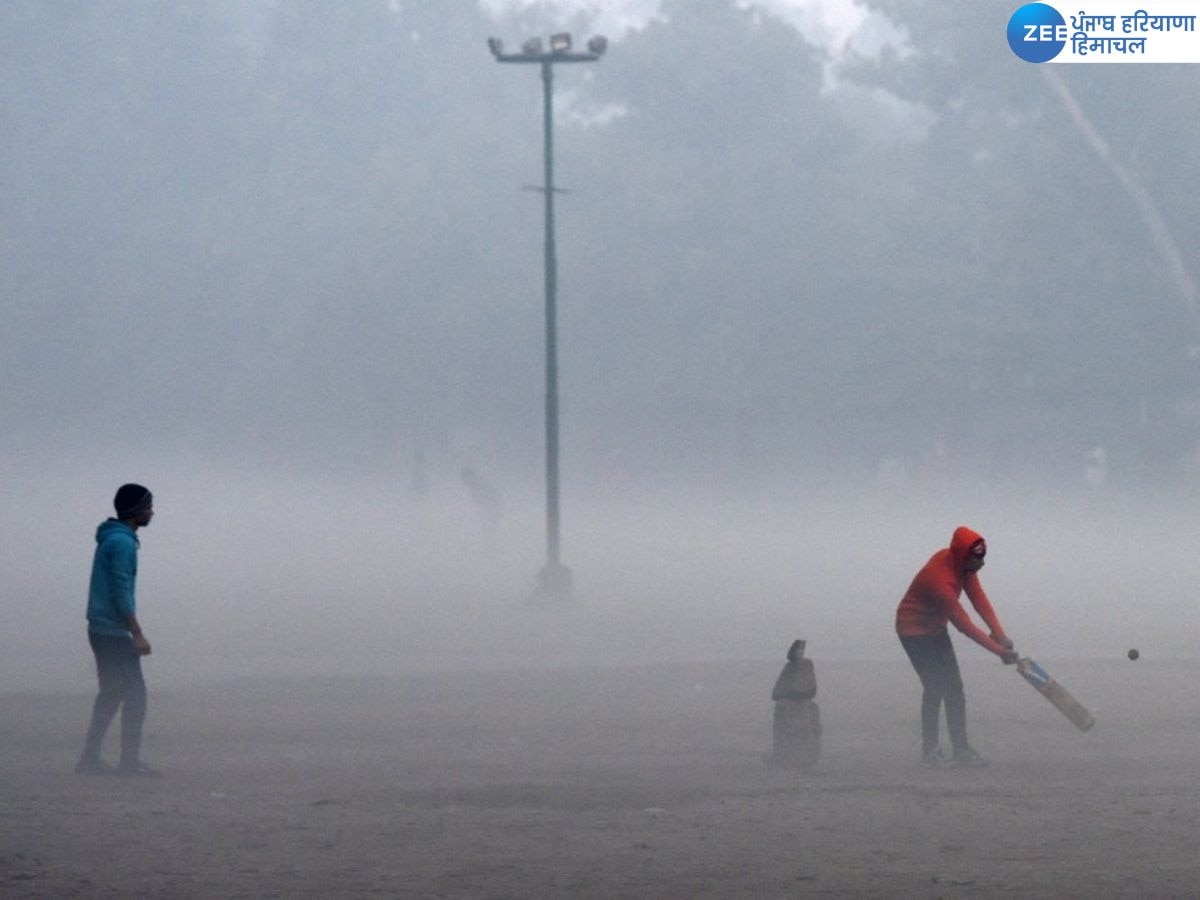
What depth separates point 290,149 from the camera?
71.7 metres

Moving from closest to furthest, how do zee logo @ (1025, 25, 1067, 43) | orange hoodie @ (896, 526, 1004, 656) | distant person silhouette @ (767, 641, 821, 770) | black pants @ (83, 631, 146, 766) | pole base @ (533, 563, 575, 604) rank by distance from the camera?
black pants @ (83, 631, 146, 766)
orange hoodie @ (896, 526, 1004, 656)
distant person silhouette @ (767, 641, 821, 770)
pole base @ (533, 563, 575, 604)
zee logo @ (1025, 25, 1067, 43)

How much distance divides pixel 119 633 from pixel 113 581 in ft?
1.07

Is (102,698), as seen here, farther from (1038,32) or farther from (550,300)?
(1038,32)

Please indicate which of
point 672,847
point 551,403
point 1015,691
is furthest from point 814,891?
point 551,403

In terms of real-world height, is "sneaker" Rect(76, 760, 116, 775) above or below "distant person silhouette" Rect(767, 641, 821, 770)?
below

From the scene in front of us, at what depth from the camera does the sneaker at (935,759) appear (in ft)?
37.8

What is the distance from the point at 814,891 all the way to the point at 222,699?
8803 mm

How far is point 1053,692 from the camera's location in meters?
11.7

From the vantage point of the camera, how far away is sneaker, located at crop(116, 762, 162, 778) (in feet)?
36.1

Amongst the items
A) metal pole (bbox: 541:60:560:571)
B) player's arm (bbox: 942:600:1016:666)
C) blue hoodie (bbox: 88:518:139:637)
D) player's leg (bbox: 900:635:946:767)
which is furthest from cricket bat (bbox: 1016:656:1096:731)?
metal pole (bbox: 541:60:560:571)

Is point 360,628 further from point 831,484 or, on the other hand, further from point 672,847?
point 831,484

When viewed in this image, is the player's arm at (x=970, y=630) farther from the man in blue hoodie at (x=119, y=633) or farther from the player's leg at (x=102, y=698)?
the player's leg at (x=102, y=698)

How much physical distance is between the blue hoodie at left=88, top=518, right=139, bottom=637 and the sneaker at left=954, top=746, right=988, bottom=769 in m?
4.91

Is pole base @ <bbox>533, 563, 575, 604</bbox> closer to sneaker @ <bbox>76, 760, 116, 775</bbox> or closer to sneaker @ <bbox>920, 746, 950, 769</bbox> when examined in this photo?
sneaker @ <bbox>920, 746, 950, 769</bbox>
